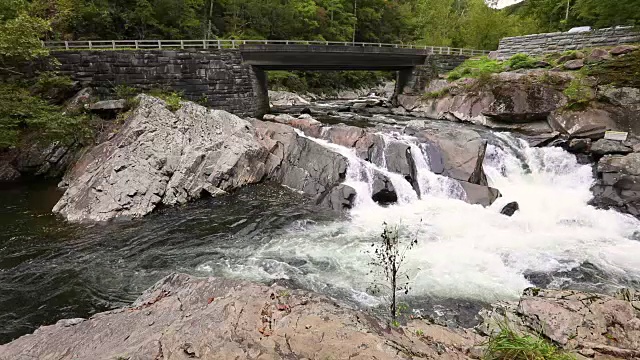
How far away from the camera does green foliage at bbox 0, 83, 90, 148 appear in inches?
668

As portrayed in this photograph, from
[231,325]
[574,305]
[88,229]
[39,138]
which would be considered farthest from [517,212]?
[39,138]

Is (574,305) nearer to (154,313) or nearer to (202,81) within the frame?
(154,313)

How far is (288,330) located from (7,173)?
20.0 metres

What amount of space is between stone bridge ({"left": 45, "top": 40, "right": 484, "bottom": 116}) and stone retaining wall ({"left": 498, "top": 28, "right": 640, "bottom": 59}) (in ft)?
15.3

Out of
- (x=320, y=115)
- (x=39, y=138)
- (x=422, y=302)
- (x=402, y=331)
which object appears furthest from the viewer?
(x=320, y=115)

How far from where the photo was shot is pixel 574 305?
20.0ft

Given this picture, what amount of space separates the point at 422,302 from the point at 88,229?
12213mm

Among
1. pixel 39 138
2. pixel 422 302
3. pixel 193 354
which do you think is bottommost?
pixel 422 302

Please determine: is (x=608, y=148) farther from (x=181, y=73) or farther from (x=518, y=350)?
(x=181, y=73)

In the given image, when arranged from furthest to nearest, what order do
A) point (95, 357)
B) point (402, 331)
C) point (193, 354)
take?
point (402, 331) → point (95, 357) → point (193, 354)

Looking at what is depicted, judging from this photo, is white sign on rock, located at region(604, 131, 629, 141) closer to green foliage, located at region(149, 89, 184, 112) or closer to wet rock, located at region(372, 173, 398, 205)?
wet rock, located at region(372, 173, 398, 205)

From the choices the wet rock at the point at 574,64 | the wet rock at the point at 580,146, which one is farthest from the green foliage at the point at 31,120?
the wet rock at the point at 574,64

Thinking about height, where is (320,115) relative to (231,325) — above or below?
above

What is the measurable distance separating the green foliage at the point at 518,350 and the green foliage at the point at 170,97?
18.8m
